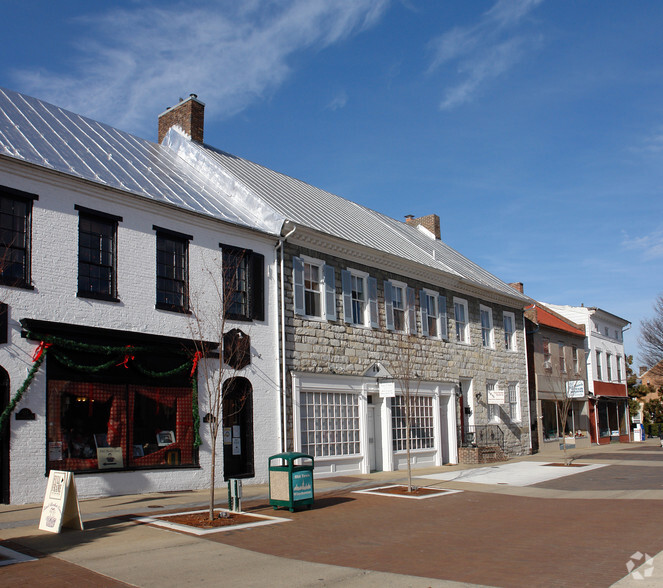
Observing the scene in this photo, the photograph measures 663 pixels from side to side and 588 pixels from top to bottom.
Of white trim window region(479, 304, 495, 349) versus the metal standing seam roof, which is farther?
white trim window region(479, 304, 495, 349)

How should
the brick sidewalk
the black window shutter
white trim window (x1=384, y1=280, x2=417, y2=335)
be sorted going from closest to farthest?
the brick sidewalk < the black window shutter < white trim window (x1=384, y1=280, x2=417, y2=335)

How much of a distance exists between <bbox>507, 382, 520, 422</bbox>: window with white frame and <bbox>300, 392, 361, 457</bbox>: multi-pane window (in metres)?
10.9

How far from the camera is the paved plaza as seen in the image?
24.1 feet

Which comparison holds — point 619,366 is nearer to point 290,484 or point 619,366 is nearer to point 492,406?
point 492,406

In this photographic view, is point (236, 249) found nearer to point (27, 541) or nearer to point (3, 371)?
point (3, 371)

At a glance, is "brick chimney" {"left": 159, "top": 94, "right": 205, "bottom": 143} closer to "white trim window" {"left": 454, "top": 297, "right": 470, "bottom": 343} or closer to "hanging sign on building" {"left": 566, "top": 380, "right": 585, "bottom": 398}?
"white trim window" {"left": 454, "top": 297, "right": 470, "bottom": 343}

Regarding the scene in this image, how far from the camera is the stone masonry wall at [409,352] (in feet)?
59.6

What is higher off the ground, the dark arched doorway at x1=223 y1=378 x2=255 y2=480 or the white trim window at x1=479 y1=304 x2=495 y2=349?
the white trim window at x1=479 y1=304 x2=495 y2=349

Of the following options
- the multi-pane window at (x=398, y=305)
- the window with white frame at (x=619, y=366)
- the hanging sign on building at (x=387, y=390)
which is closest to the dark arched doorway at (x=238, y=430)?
the hanging sign on building at (x=387, y=390)

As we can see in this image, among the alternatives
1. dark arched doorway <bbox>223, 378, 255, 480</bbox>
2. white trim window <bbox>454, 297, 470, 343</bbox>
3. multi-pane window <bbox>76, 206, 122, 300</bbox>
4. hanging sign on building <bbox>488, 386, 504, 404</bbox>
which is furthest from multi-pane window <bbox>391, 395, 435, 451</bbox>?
multi-pane window <bbox>76, 206, 122, 300</bbox>

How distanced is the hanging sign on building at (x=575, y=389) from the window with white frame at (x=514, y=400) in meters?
5.24

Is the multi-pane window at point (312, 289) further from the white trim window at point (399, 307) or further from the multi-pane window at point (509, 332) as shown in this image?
the multi-pane window at point (509, 332)

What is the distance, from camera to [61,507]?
9742 millimetres

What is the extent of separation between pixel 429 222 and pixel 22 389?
22.9 m
